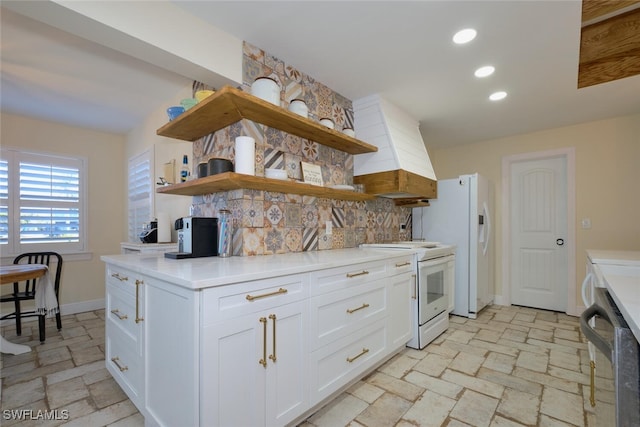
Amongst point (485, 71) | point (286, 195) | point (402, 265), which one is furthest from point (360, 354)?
point (485, 71)

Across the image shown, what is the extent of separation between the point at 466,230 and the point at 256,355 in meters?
3.03

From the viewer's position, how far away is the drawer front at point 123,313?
1.62m

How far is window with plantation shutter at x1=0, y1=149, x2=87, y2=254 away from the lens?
3488 mm

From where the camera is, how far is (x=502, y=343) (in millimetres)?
2711

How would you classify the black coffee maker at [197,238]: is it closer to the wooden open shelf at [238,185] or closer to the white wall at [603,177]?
the wooden open shelf at [238,185]

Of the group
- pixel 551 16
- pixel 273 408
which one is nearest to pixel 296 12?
pixel 551 16

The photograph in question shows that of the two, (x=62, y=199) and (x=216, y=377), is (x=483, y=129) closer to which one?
(x=216, y=377)

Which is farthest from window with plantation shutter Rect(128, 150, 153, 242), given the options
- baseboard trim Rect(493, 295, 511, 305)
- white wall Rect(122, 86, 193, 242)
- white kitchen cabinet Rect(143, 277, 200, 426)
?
baseboard trim Rect(493, 295, 511, 305)

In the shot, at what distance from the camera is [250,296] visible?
131 cm

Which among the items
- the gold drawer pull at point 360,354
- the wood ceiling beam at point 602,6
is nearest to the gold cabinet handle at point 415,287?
the gold drawer pull at point 360,354

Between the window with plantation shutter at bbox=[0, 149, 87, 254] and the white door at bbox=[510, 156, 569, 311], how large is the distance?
6.00 metres

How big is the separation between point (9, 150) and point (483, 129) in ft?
19.3

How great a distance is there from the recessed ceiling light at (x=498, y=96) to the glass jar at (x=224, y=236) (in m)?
2.72

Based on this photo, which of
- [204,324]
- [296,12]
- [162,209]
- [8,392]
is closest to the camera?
[204,324]
